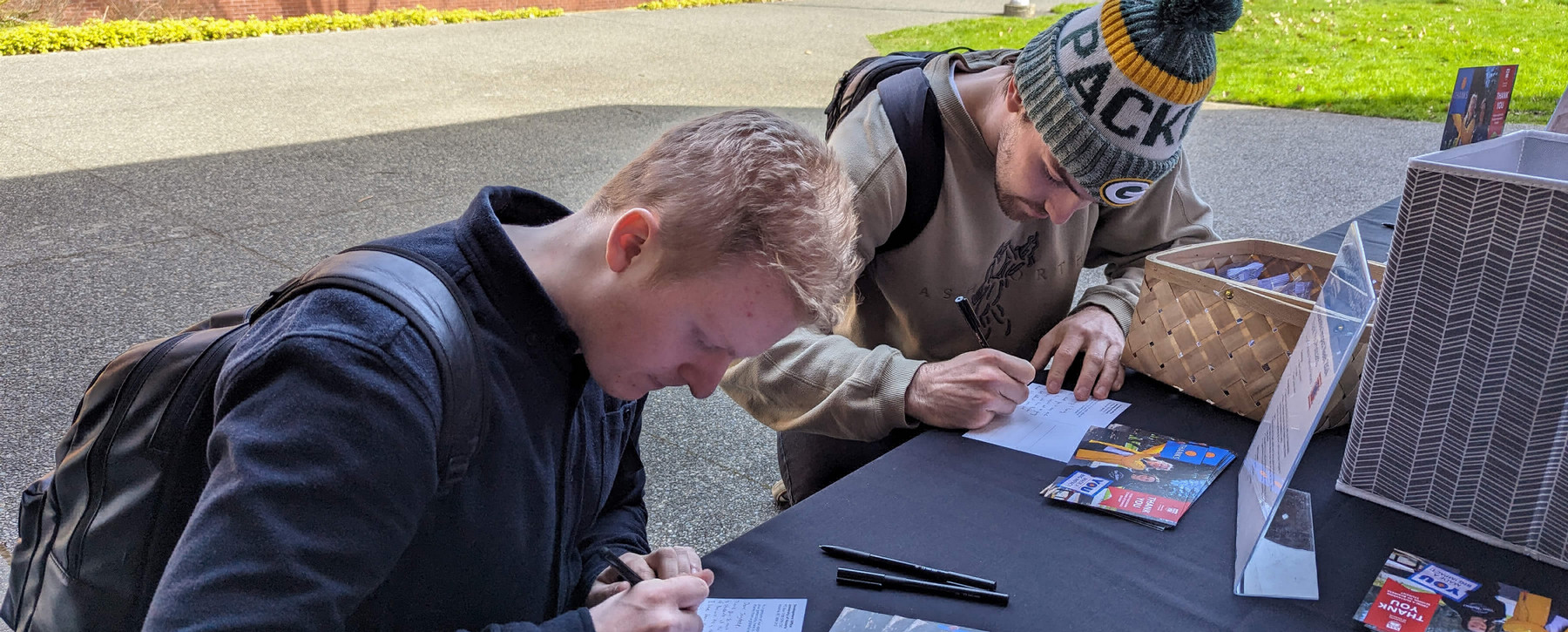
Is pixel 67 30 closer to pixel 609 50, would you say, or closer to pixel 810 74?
pixel 609 50

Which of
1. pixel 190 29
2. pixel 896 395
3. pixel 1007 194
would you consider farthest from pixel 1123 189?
pixel 190 29

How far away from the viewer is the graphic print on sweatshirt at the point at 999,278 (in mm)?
2033

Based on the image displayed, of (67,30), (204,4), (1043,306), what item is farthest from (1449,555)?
(204,4)

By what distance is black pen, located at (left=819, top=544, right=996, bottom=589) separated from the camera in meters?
1.22

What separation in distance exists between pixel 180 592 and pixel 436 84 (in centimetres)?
845

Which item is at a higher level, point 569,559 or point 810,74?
point 569,559

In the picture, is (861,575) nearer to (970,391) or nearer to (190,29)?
(970,391)

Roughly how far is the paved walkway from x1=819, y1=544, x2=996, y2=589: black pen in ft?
5.42

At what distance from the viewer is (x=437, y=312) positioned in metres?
1.00

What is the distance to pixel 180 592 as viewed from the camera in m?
0.84

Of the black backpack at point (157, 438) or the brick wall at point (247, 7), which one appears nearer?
the black backpack at point (157, 438)

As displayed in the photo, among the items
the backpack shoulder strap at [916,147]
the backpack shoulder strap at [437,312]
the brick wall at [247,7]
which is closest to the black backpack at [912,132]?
the backpack shoulder strap at [916,147]

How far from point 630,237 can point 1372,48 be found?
10767mm

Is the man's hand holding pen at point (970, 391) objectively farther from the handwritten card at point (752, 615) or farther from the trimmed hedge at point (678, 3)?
the trimmed hedge at point (678, 3)
